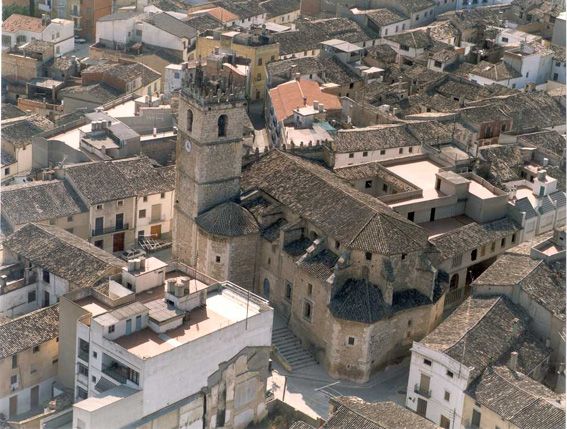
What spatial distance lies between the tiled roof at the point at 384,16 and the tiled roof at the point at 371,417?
199 feet

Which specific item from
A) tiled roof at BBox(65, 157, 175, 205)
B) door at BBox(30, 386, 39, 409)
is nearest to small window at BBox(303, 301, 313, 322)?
door at BBox(30, 386, 39, 409)

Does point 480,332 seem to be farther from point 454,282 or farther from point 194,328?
point 194,328

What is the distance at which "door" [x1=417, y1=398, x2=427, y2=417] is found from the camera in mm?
58438

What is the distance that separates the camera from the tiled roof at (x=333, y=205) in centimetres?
6125

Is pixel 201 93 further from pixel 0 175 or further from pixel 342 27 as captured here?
pixel 342 27

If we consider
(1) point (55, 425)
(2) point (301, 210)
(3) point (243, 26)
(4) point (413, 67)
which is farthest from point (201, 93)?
(3) point (243, 26)

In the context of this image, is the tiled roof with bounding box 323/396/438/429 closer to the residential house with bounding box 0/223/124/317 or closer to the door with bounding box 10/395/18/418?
the residential house with bounding box 0/223/124/317

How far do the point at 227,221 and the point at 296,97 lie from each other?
2241 cm

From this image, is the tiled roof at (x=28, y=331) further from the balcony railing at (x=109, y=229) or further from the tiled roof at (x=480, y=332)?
the tiled roof at (x=480, y=332)

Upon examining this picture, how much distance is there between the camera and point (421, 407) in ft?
192

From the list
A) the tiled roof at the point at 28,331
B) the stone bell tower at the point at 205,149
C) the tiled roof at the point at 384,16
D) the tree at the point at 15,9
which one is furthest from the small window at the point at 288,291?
the tree at the point at 15,9

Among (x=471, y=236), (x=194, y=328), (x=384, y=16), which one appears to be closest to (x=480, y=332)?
(x=471, y=236)

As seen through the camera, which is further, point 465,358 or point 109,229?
point 109,229

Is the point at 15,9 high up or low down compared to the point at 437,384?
down
